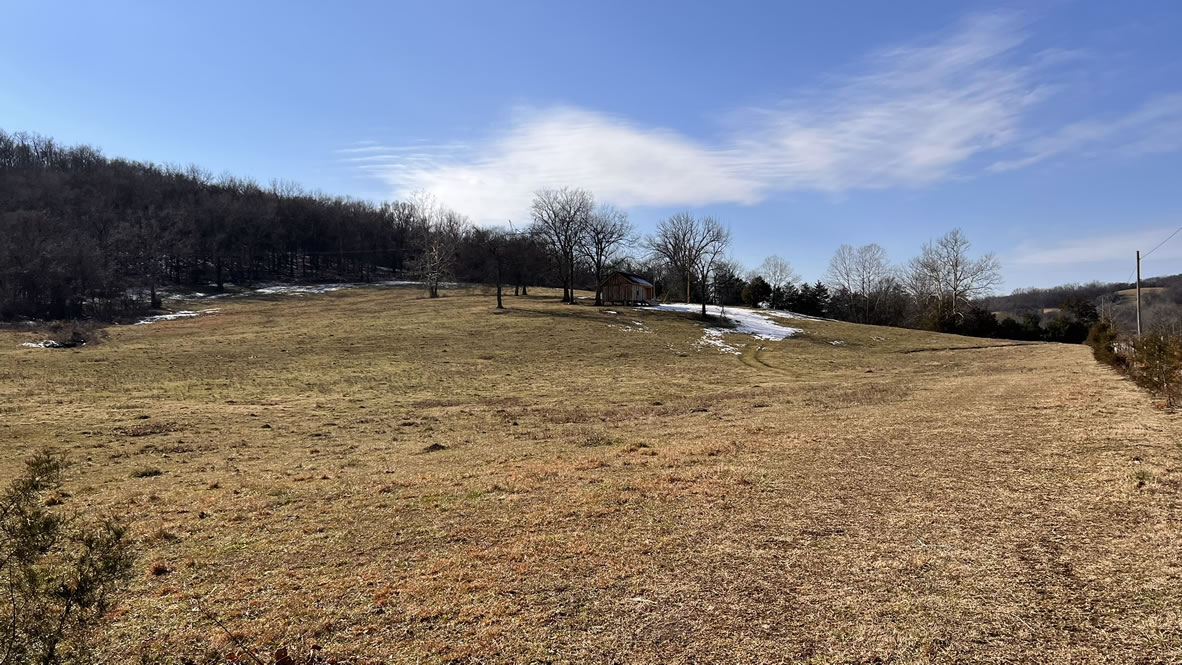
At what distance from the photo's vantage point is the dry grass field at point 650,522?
15.8 ft

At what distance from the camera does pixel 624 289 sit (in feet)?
213

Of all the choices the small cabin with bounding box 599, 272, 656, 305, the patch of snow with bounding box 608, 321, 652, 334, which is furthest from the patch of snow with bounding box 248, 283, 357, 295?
the patch of snow with bounding box 608, 321, 652, 334

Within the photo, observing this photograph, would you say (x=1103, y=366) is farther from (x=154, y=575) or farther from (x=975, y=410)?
(x=154, y=575)

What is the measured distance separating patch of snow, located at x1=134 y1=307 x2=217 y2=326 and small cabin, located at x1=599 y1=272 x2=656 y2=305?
127ft

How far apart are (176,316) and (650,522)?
192 feet

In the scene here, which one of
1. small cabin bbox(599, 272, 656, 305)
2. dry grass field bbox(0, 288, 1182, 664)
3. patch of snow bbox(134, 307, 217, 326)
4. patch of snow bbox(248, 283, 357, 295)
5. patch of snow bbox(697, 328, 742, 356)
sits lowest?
dry grass field bbox(0, 288, 1182, 664)

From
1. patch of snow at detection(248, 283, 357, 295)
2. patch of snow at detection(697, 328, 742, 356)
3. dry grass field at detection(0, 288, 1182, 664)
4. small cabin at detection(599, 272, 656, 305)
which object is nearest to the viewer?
dry grass field at detection(0, 288, 1182, 664)

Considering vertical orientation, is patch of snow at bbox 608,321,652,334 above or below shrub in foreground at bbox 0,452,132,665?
above

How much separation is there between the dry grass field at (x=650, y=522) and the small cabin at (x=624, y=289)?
4427 centimetres

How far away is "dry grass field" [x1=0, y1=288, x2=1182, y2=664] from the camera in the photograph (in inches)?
190

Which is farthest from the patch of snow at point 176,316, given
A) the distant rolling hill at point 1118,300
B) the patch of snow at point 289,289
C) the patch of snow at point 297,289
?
the distant rolling hill at point 1118,300

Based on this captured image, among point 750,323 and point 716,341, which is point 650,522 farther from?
point 750,323

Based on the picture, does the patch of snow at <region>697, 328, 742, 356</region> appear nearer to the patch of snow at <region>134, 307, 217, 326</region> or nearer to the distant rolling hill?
the distant rolling hill

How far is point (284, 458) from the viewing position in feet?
43.0
